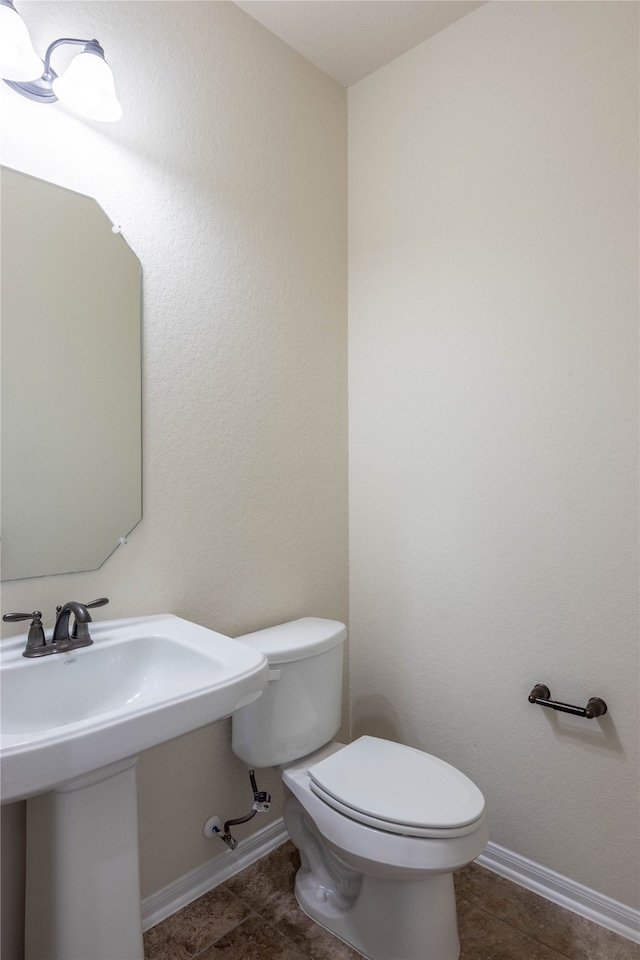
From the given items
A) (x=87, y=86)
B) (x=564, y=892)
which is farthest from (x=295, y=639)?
(x=87, y=86)

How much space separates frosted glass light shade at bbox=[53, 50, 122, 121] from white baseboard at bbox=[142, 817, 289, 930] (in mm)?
1929

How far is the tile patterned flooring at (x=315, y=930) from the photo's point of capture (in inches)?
55.8

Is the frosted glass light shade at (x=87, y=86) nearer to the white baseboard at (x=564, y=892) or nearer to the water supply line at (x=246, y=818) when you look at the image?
the water supply line at (x=246, y=818)

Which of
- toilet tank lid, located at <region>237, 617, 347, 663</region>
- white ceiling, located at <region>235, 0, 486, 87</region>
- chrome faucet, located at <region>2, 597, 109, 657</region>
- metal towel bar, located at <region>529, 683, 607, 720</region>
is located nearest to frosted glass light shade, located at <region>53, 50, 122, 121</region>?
white ceiling, located at <region>235, 0, 486, 87</region>

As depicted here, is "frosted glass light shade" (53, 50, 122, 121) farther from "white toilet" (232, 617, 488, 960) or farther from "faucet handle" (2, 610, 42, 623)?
"white toilet" (232, 617, 488, 960)

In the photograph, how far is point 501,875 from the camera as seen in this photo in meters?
1.69

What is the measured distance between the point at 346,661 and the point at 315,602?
299 mm

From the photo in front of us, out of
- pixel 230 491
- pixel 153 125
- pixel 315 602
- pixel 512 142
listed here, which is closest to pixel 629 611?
pixel 315 602

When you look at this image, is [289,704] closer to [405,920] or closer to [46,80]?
[405,920]

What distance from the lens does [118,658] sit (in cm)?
128

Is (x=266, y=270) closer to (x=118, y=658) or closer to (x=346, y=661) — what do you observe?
(x=118, y=658)

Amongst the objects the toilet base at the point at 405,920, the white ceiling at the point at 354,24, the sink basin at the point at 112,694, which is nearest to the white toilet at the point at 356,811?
the toilet base at the point at 405,920

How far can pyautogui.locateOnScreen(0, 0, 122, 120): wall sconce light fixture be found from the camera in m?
1.15

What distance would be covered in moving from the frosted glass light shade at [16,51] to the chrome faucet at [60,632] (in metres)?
1.11
